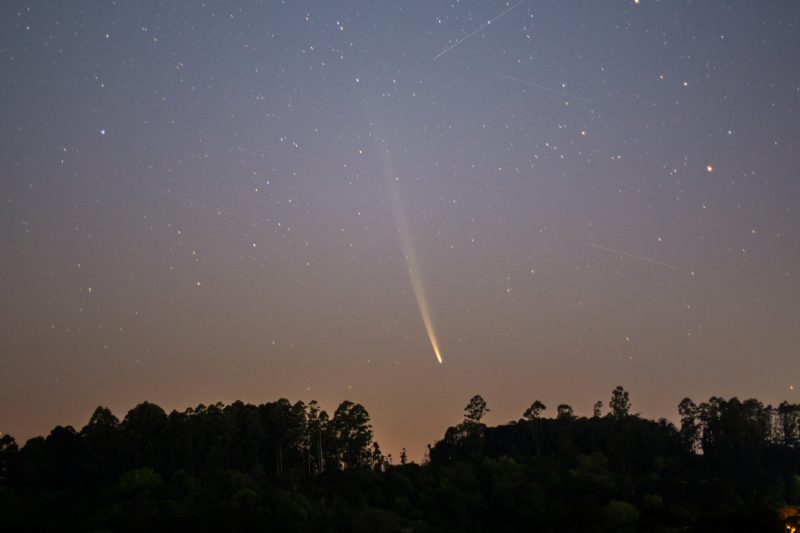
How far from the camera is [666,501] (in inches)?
3295

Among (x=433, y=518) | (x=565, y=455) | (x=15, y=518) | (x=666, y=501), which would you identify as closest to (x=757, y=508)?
(x=666, y=501)

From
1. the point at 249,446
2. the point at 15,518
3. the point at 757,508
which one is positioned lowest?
the point at 757,508

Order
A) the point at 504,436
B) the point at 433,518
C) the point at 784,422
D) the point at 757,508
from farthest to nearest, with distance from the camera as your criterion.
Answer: the point at 504,436 < the point at 784,422 < the point at 433,518 < the point at 757,508

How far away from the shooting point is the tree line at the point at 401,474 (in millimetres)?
73125

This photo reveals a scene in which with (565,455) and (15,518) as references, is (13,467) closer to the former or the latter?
(15,518)

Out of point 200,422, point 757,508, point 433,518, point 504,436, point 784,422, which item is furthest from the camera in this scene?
point 504,436

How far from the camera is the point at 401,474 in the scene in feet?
302

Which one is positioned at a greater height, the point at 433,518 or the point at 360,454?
the point at 360,454

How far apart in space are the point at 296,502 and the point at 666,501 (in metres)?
38.0

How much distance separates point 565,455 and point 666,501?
1021 inches

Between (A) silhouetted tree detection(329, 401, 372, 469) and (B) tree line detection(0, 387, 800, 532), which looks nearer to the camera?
(B) tree line detection(0, 387, 800, 532)

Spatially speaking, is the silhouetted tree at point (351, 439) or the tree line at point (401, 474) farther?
the silhouetted tree at point (351, 439)

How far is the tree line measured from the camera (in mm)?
73125

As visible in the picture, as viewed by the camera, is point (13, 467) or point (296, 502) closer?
point (296, 502)
